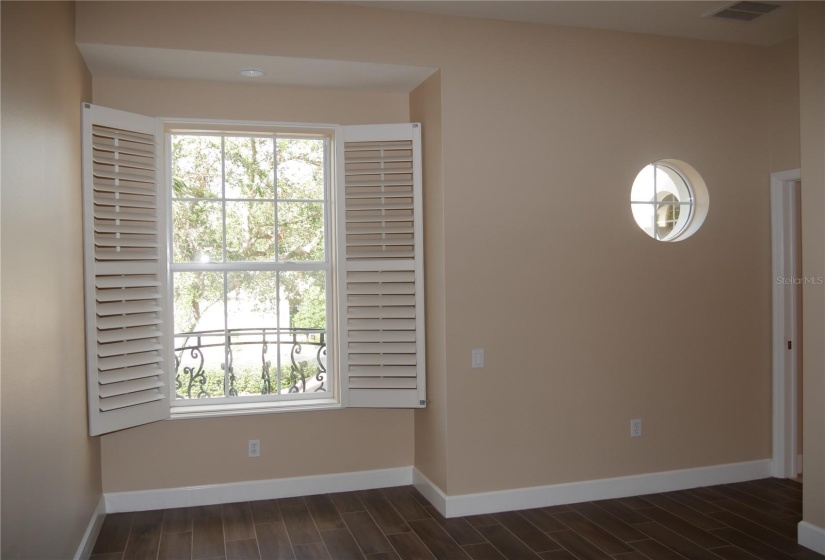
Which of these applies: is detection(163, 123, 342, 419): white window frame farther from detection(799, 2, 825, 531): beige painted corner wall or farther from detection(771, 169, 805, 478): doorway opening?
detection(771, 169, 805, 478): doorway opening

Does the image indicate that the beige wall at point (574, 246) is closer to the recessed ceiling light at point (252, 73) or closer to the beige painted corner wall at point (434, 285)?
the beige painted corner wall at point (434, 285)

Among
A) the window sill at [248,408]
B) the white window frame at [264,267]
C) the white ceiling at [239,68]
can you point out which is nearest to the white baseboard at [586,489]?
the window sill at [248,408]

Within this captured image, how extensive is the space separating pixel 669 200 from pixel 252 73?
277 cm

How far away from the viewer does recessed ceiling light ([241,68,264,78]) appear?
12.6 ft

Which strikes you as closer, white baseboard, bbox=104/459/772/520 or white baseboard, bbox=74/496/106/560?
white baseboard, bbox=74/496/106/560

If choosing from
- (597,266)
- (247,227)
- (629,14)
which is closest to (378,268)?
(247,227)

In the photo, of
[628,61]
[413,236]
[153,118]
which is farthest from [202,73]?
[628,61]

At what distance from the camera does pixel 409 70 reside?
3.92m

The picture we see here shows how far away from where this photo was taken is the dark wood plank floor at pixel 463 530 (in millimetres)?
3389

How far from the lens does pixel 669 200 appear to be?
4488 millimetres

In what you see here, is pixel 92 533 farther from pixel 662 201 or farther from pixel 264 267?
pixel 662 201

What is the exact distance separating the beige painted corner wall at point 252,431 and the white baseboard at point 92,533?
0.17 meters

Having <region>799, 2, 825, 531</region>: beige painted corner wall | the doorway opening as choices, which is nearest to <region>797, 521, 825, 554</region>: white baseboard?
<region>799, 2, 825, 531</region>: beige painted corner wall

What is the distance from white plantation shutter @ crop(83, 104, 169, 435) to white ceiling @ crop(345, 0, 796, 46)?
59.1 inches
